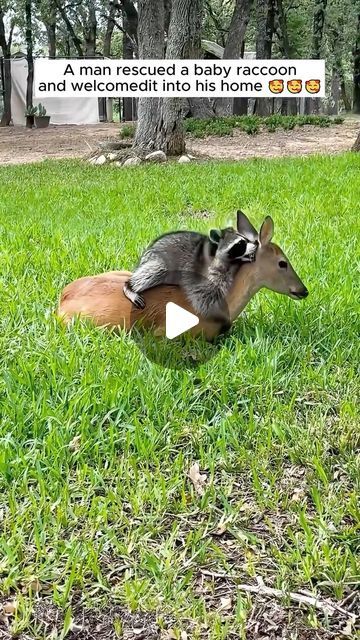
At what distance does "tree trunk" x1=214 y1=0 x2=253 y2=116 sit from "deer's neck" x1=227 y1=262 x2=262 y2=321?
18.1 metres

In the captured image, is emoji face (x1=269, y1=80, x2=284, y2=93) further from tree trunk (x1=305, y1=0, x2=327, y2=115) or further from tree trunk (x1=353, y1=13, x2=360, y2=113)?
tree trunk (x1=353, y1=13, x2=360, y2=113)

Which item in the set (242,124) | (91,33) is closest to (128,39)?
(91,33)

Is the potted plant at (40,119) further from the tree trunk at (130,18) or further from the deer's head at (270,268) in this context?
the deer's head at (270,268)

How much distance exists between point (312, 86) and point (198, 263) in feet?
24.2

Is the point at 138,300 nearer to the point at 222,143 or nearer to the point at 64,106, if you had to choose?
the point at 222,143

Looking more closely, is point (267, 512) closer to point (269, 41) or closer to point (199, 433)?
point (199, 433)

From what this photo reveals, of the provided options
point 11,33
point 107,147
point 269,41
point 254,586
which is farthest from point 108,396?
point 11,33

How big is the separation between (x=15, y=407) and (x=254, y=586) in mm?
962

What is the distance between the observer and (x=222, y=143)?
50.0 feet

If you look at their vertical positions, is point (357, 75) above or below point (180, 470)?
above

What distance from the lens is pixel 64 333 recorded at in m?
2.67

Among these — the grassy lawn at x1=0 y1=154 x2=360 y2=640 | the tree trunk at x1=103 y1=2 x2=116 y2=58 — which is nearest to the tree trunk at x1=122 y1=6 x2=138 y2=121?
the tree trunk at x1=103 y1=2 x2=116 y2=58

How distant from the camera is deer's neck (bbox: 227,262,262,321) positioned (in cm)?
216

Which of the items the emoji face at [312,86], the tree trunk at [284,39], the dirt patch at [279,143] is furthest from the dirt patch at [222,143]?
the tree trunk at [284,39]
